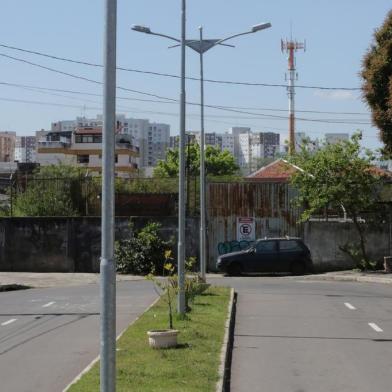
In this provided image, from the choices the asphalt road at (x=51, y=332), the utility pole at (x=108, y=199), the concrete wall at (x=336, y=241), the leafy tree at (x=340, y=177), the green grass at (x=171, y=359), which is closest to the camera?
the utility pole at (x=108, y=199)

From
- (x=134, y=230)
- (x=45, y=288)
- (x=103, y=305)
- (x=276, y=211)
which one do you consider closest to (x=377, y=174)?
(x=276, y=211)

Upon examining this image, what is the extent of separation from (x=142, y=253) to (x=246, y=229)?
5.58 meters

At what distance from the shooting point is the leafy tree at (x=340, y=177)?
3228 centimetres

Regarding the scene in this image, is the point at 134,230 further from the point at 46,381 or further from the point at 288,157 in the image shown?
the point at 46,381

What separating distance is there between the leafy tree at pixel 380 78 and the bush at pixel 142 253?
12089 millimetres

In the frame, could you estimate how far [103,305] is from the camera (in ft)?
19.1

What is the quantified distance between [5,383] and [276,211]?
1086 inches

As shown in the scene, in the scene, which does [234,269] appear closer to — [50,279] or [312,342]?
[50,279]

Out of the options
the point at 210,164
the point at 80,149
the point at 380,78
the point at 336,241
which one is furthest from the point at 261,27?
the point at 80,149

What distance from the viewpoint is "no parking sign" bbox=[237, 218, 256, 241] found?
36469mm

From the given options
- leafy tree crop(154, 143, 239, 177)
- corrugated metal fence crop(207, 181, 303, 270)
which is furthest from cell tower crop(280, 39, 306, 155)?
corrugated metal fence crop(207, 181, 303, 270)

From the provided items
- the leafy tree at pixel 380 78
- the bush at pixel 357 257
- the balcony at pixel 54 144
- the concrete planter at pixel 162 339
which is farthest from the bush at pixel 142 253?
the balcony at pixel 54 144

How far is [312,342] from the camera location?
A: 1330 centimetres

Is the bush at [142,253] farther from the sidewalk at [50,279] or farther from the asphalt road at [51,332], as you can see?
the asphalt road at [51,332]
